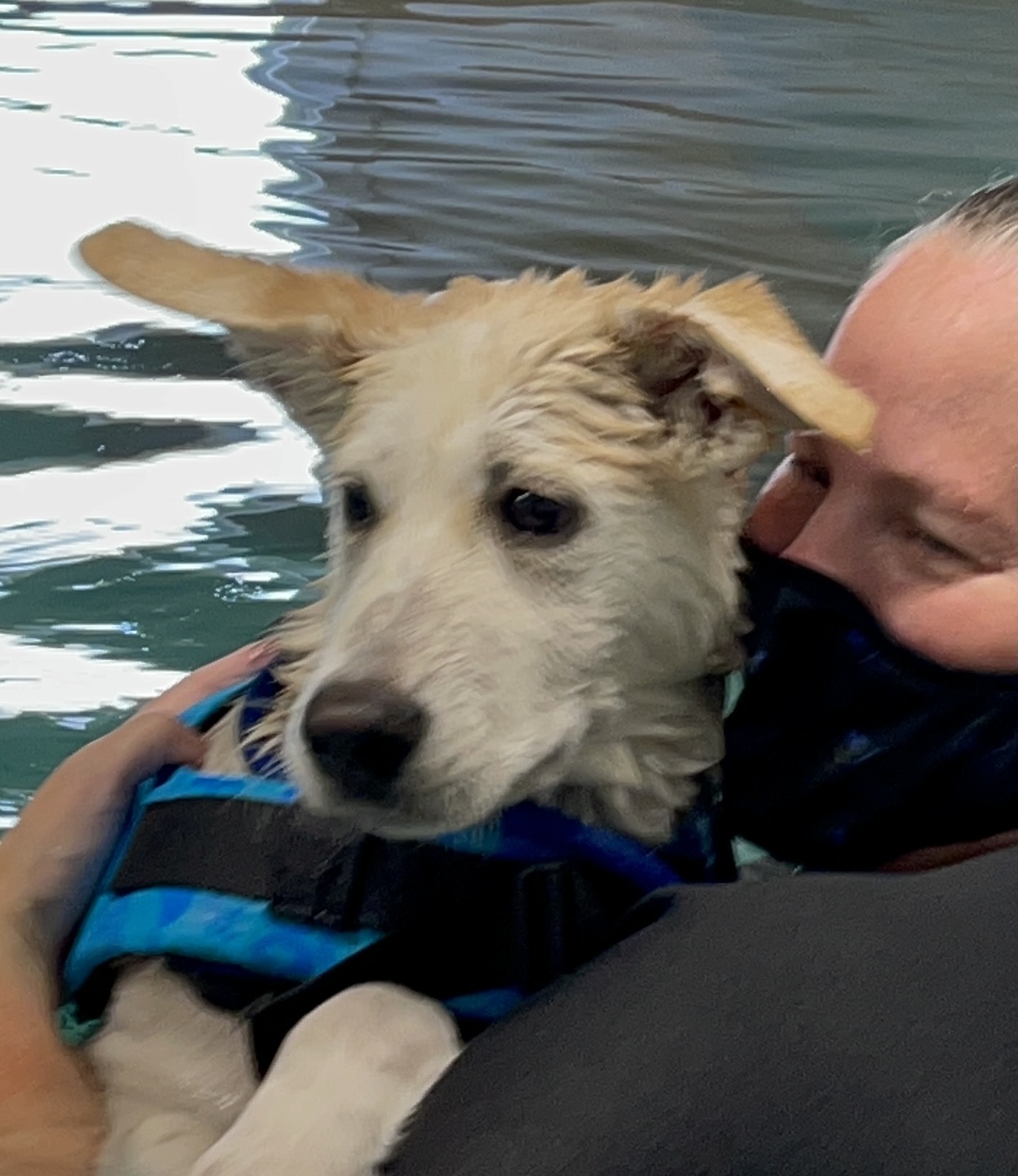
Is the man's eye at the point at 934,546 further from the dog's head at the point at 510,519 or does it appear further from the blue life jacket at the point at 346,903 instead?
the blue life jacket at the point at 346,903

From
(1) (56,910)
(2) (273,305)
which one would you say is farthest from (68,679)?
(2) (273,305)

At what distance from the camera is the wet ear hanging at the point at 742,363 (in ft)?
2.22

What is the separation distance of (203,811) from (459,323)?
1.06 feet

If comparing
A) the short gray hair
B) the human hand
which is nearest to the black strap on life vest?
the human hand

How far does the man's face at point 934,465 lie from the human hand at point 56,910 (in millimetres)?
386

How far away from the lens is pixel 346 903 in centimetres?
77

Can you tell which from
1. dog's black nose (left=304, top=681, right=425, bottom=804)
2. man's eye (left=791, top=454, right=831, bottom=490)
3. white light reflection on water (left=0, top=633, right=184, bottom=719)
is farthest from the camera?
white light reflection on water (left=0, top=633, right=184, bottom=719)

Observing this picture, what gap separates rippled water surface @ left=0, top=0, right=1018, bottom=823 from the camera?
1.68 m

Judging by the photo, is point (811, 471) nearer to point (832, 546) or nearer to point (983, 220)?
point (832, 546)

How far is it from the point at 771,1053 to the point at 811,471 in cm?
42

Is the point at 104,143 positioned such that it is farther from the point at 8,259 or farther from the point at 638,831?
the point at 638,831

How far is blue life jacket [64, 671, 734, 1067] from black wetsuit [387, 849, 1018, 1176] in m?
0.06

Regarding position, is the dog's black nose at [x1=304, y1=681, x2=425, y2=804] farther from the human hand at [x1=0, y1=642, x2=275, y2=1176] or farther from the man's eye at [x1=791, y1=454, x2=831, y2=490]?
the man's eye at [x1=791, y1=454, x2=831, y2=490]

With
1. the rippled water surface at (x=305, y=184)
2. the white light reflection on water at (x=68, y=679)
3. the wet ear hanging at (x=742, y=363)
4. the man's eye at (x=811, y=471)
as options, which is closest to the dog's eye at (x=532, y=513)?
the wet ear hanging at (x=742, y=363)
